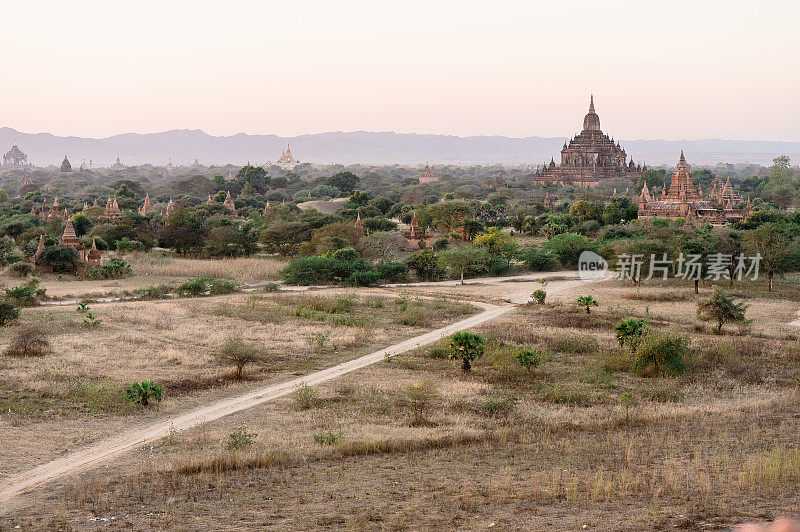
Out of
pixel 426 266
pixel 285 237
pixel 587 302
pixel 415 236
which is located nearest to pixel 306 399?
pixel 587 302

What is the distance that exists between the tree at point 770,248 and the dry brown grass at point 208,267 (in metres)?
27.6

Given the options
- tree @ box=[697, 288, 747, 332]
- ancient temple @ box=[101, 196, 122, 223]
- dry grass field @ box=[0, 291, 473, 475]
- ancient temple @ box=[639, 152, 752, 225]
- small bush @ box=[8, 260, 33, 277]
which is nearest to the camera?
dry grass field @ box=[0, 291, 473, 475]

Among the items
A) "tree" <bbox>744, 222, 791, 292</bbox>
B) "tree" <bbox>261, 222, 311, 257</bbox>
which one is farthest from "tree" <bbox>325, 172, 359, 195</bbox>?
"tree" <bbox>744, 222, 791, 292</bbox>

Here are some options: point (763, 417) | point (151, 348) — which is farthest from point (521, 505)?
point (151, 348)

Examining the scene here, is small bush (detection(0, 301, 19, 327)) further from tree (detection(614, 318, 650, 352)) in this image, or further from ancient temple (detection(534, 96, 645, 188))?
ancient temple (detection(534, 96, 645, 188))

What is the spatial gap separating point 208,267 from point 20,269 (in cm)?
Result: 1087

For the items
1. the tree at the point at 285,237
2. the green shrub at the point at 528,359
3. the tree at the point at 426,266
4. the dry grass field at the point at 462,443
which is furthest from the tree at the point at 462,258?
the green shrub at the point at 528,359

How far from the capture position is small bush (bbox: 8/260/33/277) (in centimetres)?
4441

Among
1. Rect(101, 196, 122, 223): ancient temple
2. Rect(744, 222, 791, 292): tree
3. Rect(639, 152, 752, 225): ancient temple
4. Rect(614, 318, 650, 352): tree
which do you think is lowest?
Rect(614, 318, 650, 352): tree

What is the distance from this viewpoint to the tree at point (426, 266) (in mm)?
47031

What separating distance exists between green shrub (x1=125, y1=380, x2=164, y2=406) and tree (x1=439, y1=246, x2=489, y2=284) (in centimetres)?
2768

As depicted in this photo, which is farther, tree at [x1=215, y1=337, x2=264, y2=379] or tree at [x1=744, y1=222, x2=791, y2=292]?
tree at [x1=744, y1=222, x2=791, y2=292]

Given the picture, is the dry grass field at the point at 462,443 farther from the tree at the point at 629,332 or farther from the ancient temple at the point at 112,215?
the ancient temple at the point at 112,215

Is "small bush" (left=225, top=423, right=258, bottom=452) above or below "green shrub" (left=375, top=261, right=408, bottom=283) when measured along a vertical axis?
below
